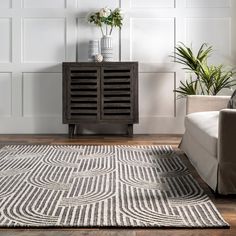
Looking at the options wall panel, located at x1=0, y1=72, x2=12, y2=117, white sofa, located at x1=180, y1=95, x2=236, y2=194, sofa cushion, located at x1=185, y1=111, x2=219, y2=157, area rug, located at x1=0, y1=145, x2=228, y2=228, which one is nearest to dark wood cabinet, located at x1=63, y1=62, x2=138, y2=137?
wall panel, located at x1=0, y1=72, x2=12, y2=117

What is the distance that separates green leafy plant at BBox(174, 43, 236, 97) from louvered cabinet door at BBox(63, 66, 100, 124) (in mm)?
879

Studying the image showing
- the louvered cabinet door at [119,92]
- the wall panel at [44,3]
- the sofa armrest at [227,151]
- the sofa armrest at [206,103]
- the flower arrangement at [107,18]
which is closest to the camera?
the sofa armrest at [227,151]

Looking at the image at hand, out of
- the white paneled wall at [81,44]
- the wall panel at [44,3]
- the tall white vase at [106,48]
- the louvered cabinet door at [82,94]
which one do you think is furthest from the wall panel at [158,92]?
the wall panel at [44,3]

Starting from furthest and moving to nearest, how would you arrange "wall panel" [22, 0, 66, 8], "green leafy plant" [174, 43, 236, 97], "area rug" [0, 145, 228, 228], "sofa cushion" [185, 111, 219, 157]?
"wall panel" [22, 0, 66, 8] < "green leafy plant" [174, 43, 236, 97] < "sofa cushion" [185, 111, 219, 157] < "area rug" [0, 145, 228, 228]

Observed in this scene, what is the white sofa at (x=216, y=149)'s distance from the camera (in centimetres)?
215

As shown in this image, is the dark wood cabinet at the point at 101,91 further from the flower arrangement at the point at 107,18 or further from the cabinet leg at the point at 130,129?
the flower arrangement at the point at 107,18

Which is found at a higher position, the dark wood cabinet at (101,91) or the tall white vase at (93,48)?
the tall white vase at (93,48)

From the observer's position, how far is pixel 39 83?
16.1ft

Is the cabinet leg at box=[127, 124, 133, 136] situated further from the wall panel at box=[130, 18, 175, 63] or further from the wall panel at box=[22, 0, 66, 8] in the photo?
the wall panel at box=[22, 0, 66, 8]

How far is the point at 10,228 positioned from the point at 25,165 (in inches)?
51.0

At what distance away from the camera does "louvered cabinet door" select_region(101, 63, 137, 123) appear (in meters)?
4.57

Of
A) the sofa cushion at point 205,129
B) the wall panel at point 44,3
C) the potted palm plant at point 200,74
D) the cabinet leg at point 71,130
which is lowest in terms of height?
the cabinet leg at point 71,130

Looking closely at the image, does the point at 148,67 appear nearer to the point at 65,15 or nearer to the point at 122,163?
the point at 65,15

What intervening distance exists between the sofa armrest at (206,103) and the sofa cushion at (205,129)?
229 millimetres
